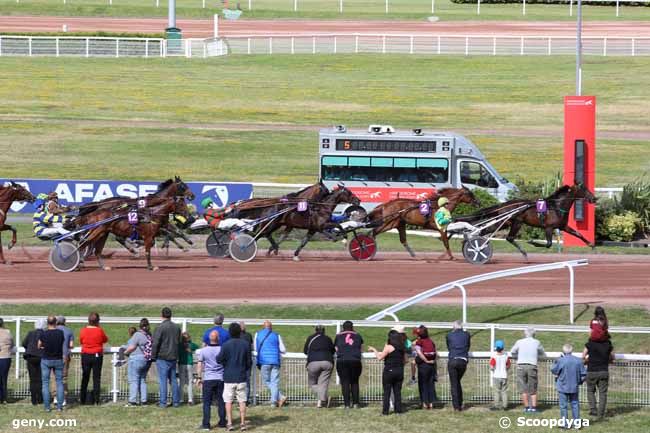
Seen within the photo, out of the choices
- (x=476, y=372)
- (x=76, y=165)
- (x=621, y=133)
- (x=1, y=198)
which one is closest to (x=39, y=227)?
(x=1, y=198)

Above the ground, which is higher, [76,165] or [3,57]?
[3,57]

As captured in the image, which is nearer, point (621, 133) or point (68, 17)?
point (621, 133)

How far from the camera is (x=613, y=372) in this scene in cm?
1730

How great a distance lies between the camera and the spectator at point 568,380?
52.9 ft

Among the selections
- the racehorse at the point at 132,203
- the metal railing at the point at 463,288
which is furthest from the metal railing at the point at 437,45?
the metal railing at the point at 463,288

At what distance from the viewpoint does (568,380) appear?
53.0 ft

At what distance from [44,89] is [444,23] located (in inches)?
999

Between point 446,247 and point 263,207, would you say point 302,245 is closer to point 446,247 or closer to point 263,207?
point 263,207

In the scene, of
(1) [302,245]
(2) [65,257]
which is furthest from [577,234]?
(2) [65,257]

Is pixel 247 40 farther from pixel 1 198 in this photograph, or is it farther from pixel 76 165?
pixel 1 198

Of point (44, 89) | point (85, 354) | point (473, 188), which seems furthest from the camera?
point (44, 89)

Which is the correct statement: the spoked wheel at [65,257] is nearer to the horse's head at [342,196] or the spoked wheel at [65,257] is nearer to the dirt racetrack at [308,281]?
the dirt racetrack at [308,281]

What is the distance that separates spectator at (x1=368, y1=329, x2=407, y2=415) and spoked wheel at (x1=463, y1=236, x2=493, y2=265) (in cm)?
1071

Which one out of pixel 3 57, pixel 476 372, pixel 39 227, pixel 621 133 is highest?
pixel 3 57
